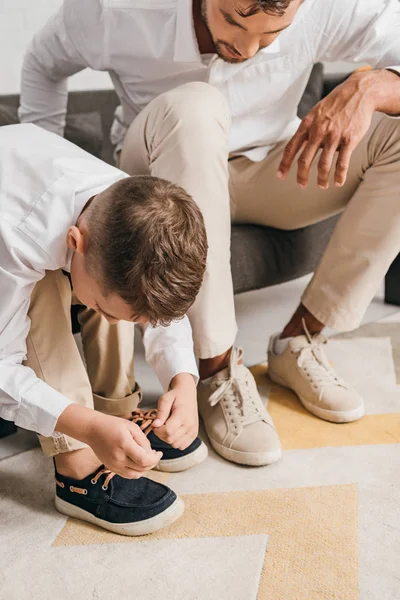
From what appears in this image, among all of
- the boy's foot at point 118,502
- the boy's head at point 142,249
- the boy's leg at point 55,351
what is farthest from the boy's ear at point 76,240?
the boy's foot at point 118,502

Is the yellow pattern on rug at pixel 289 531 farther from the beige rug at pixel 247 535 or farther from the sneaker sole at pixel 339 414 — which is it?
the sneaker sole at pixel 339 414

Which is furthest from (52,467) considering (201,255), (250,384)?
(201,255)

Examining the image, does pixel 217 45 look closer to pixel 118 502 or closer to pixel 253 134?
pixel 253 134

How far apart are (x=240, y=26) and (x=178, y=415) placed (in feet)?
2.18

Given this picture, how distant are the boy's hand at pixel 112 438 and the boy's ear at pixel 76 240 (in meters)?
0.22

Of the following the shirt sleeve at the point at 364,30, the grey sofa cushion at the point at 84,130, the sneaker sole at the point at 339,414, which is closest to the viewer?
the sneaker sole at the point at 339,414

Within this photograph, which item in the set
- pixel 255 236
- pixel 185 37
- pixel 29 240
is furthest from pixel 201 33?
pixel 29 240

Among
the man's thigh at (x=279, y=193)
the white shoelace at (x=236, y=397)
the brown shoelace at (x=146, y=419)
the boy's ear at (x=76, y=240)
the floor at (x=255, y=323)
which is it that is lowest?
the floor at (x=255, y=323)

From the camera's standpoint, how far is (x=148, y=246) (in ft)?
3.14

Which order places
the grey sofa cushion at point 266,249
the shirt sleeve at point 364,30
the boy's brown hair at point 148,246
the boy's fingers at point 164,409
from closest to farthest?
the boy's brown hair at point 148,246 < the boy's fingers at point 164,409 < the shirt sleeve at point 364,30 < the grey sofa cushion at point 266,249

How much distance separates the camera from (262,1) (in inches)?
47.6

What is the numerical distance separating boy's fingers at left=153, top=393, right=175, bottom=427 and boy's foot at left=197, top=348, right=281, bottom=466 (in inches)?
9.2

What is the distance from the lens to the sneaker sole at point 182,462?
1293 mm

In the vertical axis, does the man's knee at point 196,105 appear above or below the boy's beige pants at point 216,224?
above
